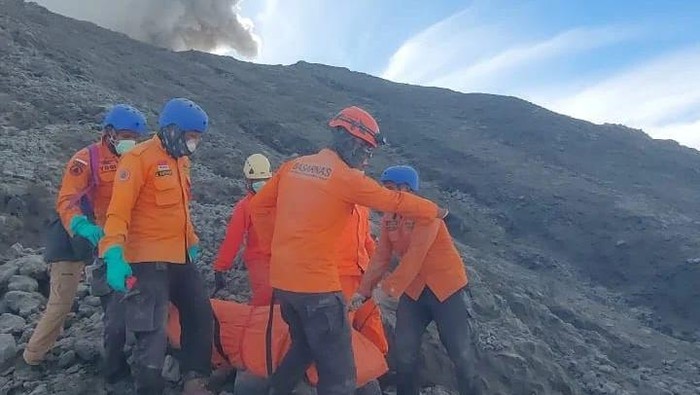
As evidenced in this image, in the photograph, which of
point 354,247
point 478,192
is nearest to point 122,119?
point 354,247

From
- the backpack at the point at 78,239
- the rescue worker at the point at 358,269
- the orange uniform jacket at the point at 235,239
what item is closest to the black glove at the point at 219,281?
the orange uniform jacket at the point at 235,239

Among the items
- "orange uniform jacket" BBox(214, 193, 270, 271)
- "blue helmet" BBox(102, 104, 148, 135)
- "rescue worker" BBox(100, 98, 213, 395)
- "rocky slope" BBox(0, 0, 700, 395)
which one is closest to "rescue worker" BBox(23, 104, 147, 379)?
"blue helmet" BBox(102, 104, 148, 135)

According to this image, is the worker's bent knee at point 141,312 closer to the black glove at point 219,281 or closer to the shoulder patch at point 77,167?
the shoulder patch at point 77,167

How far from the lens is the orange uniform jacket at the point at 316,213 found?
435 cm

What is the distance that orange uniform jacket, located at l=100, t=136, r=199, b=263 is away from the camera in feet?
14.9

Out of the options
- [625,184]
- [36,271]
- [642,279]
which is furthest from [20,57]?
[625,184]

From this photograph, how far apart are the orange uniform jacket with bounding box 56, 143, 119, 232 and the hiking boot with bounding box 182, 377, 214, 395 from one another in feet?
4.29

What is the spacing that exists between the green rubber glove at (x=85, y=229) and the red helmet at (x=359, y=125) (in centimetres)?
175

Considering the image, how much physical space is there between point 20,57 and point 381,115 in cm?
1281

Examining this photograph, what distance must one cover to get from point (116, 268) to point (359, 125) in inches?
65.1

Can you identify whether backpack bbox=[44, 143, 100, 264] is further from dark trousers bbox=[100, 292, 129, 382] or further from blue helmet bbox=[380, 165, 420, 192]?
blue helmet bbox=[380, 165, 420, 192]

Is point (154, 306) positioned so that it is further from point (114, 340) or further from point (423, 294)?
point (423, 294)

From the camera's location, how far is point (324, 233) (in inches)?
173

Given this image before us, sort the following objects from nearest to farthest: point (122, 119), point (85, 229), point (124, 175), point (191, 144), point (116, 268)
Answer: point (116, 268) < point (124, 175) < point (191, 144) < point (85, 229) < point (122, 119)
